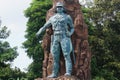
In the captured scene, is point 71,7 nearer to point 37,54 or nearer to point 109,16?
point 37,54

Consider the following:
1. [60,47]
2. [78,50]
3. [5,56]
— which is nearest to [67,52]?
[60,47]

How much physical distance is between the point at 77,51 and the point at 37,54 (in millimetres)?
8649

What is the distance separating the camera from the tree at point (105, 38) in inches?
969

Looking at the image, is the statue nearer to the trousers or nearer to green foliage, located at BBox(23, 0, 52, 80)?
the trousers

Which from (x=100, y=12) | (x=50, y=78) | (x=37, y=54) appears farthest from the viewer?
(x=100, y=12)

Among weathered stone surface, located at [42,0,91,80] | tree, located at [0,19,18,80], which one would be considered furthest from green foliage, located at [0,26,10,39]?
weathered stone surface, located at [42,0,91,80]

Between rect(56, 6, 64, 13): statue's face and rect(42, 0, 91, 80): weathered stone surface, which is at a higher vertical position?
rect(56, 6, 64, 13): statue's face

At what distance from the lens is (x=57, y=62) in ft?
49.4

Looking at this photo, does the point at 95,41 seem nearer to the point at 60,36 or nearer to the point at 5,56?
the point at 5,56

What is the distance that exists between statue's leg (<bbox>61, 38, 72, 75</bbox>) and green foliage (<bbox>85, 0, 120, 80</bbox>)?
30.3 feet

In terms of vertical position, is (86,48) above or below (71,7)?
below

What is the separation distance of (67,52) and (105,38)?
1107 cm

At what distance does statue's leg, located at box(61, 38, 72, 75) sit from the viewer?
14789 millimetres

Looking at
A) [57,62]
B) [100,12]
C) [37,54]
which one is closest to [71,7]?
[57,62]
